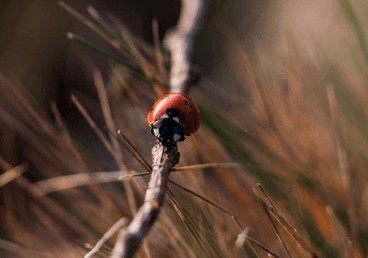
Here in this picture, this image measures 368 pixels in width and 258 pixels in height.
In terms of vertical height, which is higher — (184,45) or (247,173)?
(184,45)

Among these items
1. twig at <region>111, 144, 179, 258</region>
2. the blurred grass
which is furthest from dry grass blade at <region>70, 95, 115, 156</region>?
twig at <region>111, 144, 179, 258</region>

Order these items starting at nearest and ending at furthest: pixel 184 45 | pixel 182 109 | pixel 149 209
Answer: pixel 149 209 < pixel 182 109 < pixel 184 45

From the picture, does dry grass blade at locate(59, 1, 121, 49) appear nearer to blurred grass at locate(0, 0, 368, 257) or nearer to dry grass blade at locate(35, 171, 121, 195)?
blurred grass at locate(0, 0, 368, 257)

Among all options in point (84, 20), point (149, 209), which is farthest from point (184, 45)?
point (149, 209)

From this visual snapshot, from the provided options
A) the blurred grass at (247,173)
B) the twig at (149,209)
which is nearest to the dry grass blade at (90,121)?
the blurred grass at (247,173)

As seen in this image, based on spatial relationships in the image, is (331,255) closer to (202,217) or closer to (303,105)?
(202,217)

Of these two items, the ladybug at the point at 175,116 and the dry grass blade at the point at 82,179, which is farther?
the dry grass blade at the point at 82,179

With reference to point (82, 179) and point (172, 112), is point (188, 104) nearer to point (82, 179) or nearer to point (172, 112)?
point (172, 112)

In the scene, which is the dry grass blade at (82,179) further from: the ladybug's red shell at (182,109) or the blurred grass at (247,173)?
the ladybug's red shell at (182,109)
